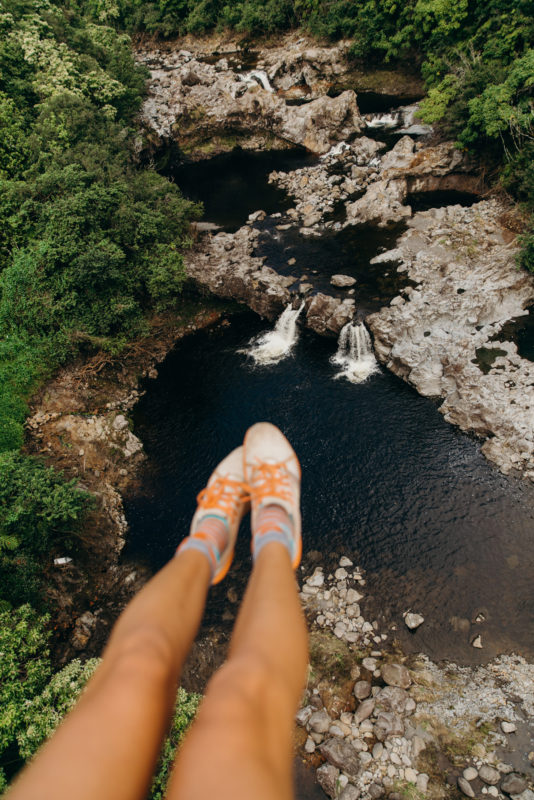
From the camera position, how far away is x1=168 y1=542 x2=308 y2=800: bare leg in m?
1.58

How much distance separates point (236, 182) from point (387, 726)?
81.0 feet

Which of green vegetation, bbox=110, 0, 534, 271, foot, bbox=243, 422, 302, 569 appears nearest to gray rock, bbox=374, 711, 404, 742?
foot, bbox=243, 422, 302, 569

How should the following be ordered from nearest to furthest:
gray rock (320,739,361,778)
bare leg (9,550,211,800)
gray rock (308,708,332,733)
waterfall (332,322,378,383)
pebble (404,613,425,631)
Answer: bare leg (9,550,211,800) < gray rock (320,739,361,778) < gray rock (308,708,332,733) < pebble (404,613,425,631) < waterfall (332,322,378,383)

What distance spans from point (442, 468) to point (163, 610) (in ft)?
32.8

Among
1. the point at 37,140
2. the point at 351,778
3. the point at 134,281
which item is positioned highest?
the point at 37,140

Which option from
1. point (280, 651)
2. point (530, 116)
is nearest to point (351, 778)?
point (280, 651)

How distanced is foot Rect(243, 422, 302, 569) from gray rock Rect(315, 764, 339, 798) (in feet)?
18.9

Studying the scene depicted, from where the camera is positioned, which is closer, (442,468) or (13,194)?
(442,468)

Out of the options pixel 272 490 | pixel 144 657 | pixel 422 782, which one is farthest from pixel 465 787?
pixel 144 657

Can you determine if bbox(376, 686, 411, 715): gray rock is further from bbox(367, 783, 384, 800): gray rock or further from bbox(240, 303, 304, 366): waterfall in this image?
bbox(240, 303, 304, 366): waterfall

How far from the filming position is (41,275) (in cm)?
1234

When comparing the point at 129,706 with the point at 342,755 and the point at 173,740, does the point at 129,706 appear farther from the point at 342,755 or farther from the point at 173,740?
the point at 342,755

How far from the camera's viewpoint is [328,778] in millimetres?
6488

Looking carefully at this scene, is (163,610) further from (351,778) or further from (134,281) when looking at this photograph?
(134,281)
